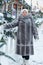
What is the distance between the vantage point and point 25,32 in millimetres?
1256

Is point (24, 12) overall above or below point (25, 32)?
above

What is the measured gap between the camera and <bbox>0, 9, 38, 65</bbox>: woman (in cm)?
125

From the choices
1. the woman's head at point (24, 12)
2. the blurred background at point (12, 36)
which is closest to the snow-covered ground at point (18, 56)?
the blurred background at point (12, 36)

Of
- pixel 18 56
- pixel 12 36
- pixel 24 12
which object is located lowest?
pixel 18 56

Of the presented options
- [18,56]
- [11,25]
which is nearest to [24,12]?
A: [11,25]

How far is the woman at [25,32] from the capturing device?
1.25 metres

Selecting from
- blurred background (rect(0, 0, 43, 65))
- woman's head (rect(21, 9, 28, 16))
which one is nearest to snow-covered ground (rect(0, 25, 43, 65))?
blurred background (rect(0, 0, 43, 65))

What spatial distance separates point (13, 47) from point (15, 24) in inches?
5.3

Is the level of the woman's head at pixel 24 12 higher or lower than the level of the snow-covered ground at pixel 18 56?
higher

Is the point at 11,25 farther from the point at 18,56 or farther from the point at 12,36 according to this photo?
the point at 18,56

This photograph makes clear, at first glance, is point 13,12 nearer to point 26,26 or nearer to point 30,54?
point 26,26

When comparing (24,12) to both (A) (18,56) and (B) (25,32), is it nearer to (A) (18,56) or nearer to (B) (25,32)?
(B) (25,32)

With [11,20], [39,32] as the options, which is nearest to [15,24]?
[11,20]

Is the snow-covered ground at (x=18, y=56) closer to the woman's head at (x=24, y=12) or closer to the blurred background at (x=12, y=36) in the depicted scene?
the blurred background at (x=12, y=36)
